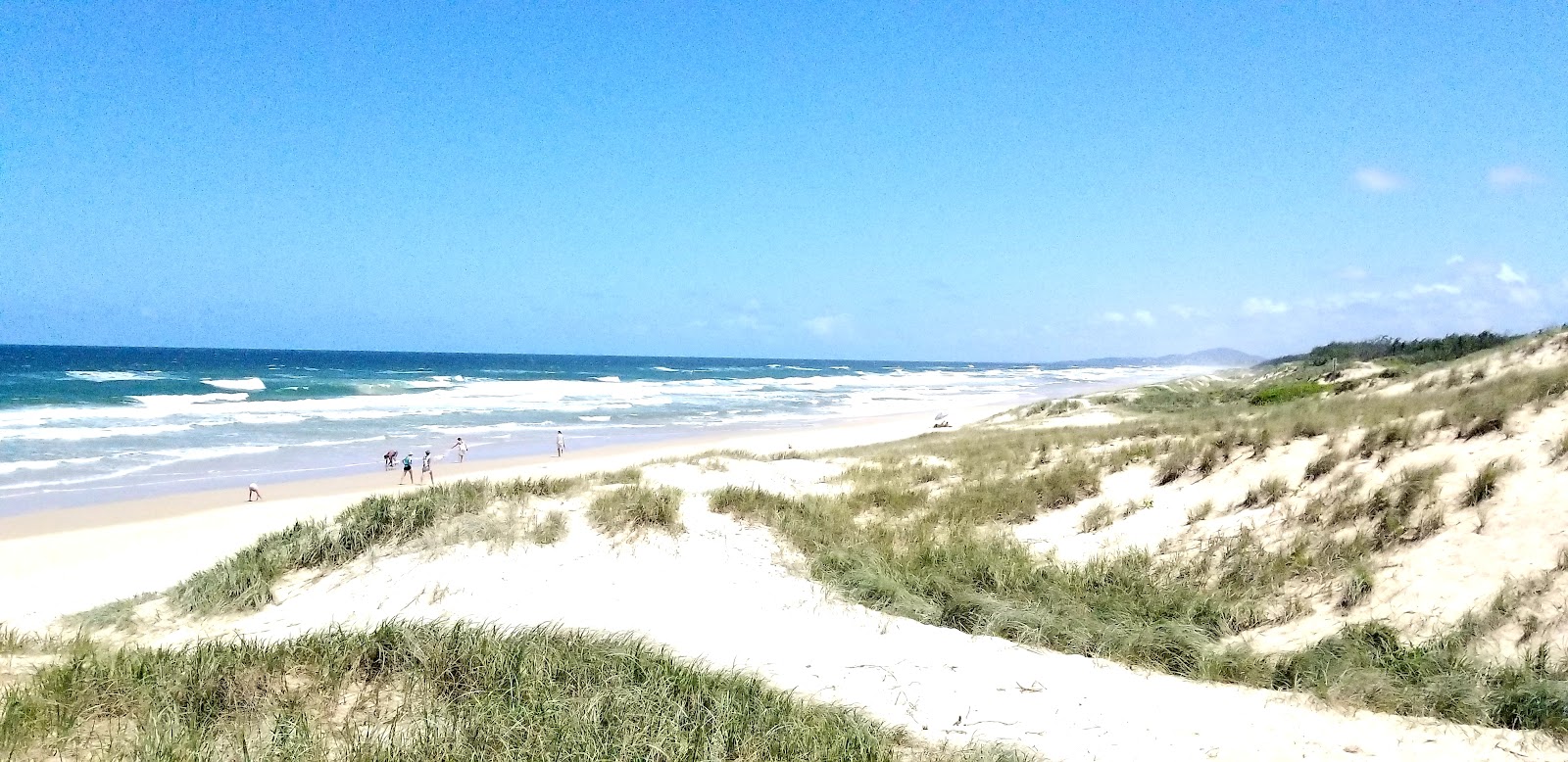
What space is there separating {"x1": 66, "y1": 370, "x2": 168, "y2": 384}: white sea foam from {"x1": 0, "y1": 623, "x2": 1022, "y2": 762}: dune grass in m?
69.6

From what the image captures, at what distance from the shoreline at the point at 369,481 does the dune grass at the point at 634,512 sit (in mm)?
8148

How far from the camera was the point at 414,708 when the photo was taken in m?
4.60

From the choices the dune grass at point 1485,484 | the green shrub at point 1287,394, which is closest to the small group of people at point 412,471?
the dune grass at point 1485,484

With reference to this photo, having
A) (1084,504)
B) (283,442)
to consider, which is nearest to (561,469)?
(283,442)

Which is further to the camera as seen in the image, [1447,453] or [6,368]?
[6,368]

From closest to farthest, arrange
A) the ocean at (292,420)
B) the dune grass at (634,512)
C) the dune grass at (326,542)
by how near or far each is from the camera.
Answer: the dune grass at (326,542) < the dune grass at (634,512) < the ocean at (292,420)

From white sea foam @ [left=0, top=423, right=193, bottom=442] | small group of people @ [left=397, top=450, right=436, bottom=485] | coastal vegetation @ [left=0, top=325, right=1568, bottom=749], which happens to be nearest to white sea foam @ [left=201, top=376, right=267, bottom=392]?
white sea foam @ [left=0, top=423, right=193, bottom=442]

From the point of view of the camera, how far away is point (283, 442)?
92.4 feet

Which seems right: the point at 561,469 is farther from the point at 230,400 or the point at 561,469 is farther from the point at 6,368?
the point at 6,368

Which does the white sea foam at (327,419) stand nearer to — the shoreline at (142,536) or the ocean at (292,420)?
the ocean at (292,420)

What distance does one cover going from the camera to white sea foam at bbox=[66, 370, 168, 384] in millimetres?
61562

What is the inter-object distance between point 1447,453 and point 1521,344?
9.69 metres

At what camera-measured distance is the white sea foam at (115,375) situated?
61562mm

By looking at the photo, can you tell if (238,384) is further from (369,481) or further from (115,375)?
(369,481)
